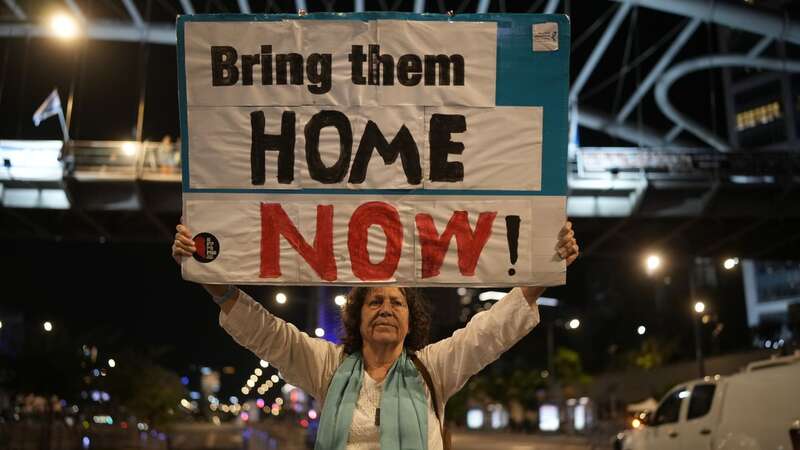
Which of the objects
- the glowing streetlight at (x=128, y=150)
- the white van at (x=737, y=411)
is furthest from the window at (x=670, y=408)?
the glowing streetlight at (x=128, y=150)

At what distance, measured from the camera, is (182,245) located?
4.74 metres

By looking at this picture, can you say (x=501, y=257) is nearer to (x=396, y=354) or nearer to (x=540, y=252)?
(x=540, y=252)

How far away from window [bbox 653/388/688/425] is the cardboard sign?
1161 cm

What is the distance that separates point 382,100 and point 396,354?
1271 mm

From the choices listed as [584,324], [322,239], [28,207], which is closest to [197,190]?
[322,239]

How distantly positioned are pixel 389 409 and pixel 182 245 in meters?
1.28

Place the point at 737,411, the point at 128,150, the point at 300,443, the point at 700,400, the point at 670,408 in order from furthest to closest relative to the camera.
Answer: the point at 300,443 < the point at 128,150 < the point at 670,408 < the point at 700,400 < the point at 737,411

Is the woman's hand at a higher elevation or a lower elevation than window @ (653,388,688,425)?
higher

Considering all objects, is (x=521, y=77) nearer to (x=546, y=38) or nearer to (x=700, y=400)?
(x=546, y=38)

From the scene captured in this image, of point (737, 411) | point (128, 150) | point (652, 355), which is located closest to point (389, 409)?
point (737, 411)

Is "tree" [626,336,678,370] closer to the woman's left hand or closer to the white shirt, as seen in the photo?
the woman's left hand

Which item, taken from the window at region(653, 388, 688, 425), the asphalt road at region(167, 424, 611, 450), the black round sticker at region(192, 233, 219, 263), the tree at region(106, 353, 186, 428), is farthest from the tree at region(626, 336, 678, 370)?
the black round sticker at region(192, 233, 219, 263)

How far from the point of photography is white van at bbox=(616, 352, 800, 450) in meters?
13.0

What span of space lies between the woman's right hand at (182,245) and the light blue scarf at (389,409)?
923 millimetres
